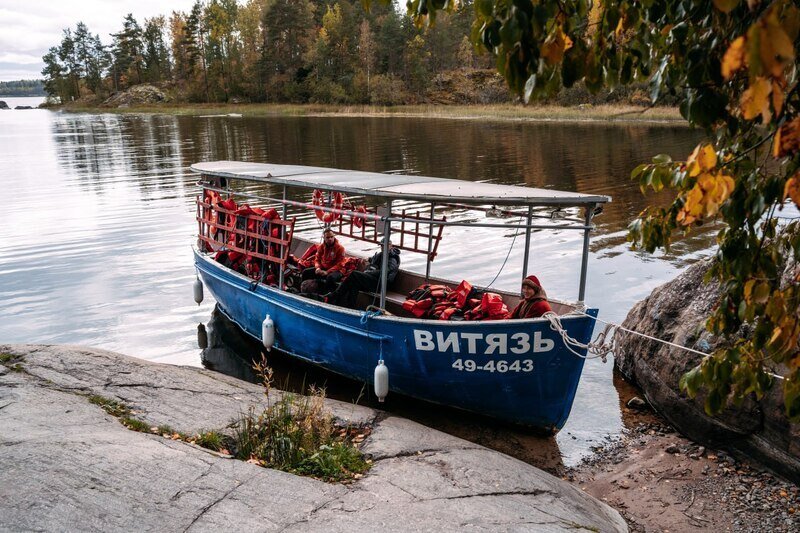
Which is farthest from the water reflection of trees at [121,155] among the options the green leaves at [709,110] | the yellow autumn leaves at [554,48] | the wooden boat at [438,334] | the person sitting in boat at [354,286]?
the yellow autumn leaves at [554,48]

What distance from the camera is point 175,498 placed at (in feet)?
19.8

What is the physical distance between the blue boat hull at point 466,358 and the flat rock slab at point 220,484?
1.16 metres

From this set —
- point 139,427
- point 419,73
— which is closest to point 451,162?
point 139,427

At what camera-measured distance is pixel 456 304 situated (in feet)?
35.6

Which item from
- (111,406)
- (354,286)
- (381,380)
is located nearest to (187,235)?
(354,286)

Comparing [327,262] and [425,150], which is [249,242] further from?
[425,150]

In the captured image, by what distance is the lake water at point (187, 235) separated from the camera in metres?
14.7

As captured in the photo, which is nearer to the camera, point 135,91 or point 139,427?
point 139,427

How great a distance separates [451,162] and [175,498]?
32.3 m

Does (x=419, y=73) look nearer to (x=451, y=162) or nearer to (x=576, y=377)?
(x=451, y=162)

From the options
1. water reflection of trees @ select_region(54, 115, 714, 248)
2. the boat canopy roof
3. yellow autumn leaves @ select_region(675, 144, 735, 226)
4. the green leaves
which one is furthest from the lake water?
yellow autumn leaves @ select_region(675, 144, 735, 226)

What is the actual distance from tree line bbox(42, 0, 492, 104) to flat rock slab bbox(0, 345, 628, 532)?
8767cm

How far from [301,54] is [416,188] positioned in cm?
10034

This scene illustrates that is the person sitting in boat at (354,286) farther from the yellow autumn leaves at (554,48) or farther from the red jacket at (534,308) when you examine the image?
the yellow autumn leaves at (554,48)
